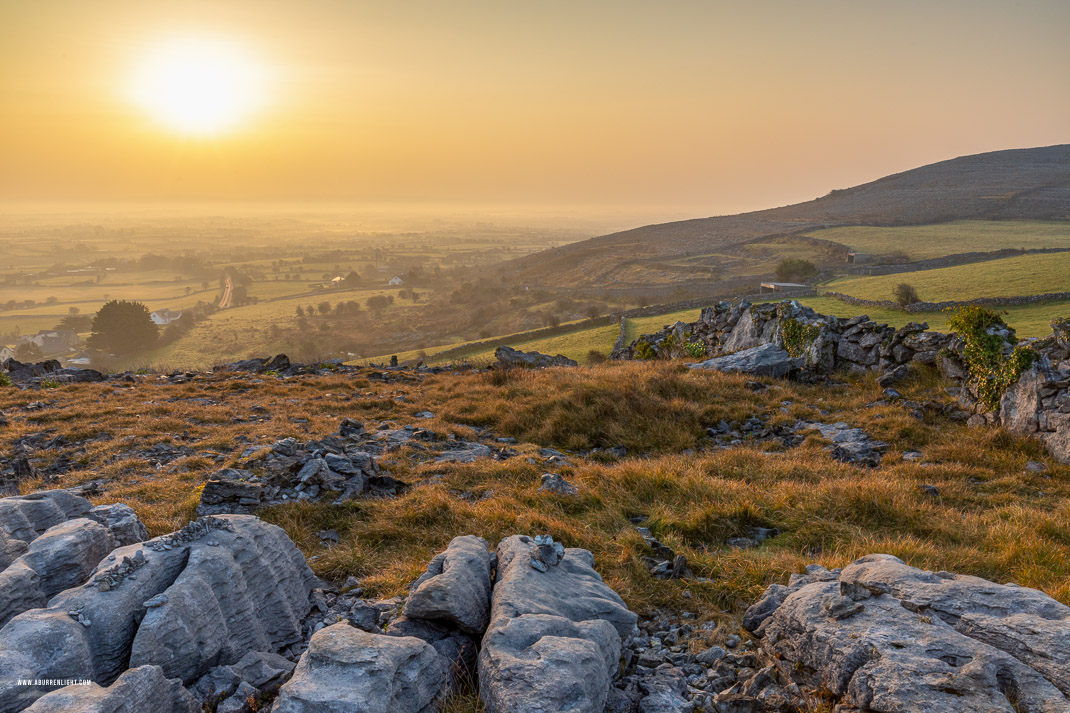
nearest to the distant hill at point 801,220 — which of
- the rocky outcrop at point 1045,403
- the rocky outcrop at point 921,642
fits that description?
the rocky outcrop at point 1045,403

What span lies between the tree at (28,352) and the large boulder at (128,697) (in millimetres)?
97100

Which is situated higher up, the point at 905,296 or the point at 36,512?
the point at 905,296

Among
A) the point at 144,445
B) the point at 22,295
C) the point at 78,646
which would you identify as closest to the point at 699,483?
the point at 78,646

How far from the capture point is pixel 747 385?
52.6 ft

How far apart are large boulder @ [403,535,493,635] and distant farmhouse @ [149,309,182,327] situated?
107203 mm

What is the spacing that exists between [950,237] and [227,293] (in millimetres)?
148439

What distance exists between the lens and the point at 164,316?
9681cm

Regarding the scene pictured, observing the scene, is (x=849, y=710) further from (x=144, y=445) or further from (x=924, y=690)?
(x=144, y=445)

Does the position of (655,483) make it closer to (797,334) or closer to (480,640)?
(480,640)

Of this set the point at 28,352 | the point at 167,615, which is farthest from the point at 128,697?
the point at 28,352

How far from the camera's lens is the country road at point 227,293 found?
115438 mm

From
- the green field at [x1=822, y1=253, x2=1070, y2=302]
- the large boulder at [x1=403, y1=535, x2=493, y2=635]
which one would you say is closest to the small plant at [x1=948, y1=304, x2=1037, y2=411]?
the large boulder at [x1=403, y1=535, x2=493, y2=635]

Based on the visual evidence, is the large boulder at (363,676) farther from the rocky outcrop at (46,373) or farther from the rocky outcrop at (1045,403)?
the rocky outcrop at (46,373)

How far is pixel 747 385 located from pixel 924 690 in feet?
43.6
